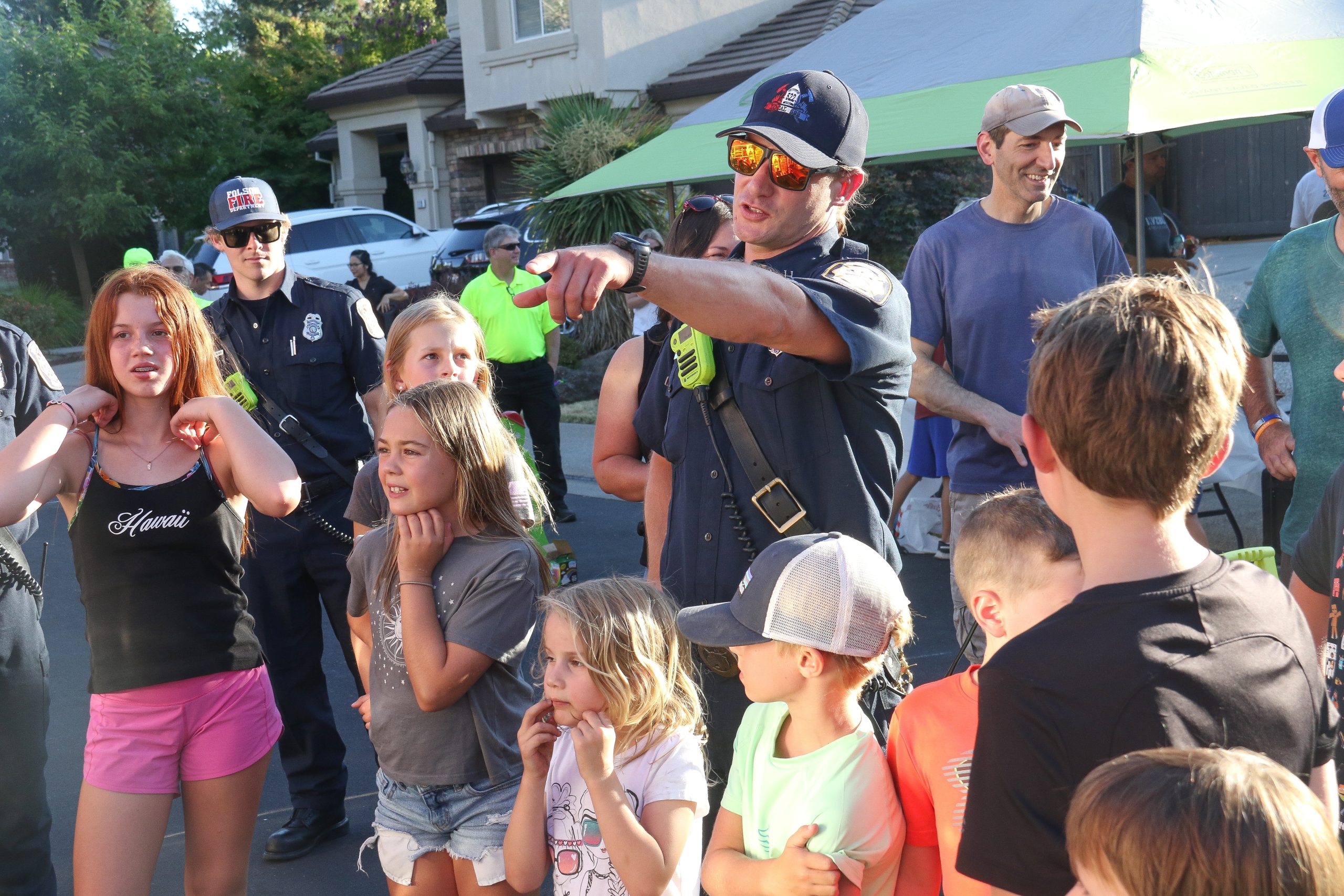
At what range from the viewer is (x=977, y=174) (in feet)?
53.6

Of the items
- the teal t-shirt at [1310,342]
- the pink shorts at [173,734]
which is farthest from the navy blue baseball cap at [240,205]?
the teal t-shirt at [1310,342]

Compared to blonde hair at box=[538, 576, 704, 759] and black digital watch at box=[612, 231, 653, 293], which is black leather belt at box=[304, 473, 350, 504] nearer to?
blonde hair at box=[538, 576, 704, 759]

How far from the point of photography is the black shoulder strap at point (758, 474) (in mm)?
2355

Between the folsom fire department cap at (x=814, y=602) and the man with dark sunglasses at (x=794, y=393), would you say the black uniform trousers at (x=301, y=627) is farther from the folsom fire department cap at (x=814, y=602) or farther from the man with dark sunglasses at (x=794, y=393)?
the folsom fire department cap at (x=814, y=602)

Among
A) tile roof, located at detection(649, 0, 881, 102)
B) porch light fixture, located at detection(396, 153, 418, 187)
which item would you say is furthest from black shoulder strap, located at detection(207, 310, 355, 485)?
porch light fixture, located at detection(396, 153, 418, 187)

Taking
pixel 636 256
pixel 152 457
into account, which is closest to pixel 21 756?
pixel 152 457

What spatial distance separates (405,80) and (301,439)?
65.7 ft

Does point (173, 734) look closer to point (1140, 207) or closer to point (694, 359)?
point (694, 359)

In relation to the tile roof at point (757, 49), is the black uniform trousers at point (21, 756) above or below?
→ below

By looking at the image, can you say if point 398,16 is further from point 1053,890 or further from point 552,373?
point 1053,890

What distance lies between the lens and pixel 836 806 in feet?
6.72

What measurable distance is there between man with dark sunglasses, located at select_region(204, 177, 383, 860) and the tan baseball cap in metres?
2.33

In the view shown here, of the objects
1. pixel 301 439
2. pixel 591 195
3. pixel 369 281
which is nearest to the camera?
pixel 301 439

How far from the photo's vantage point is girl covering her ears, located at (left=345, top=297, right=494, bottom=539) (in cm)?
365
